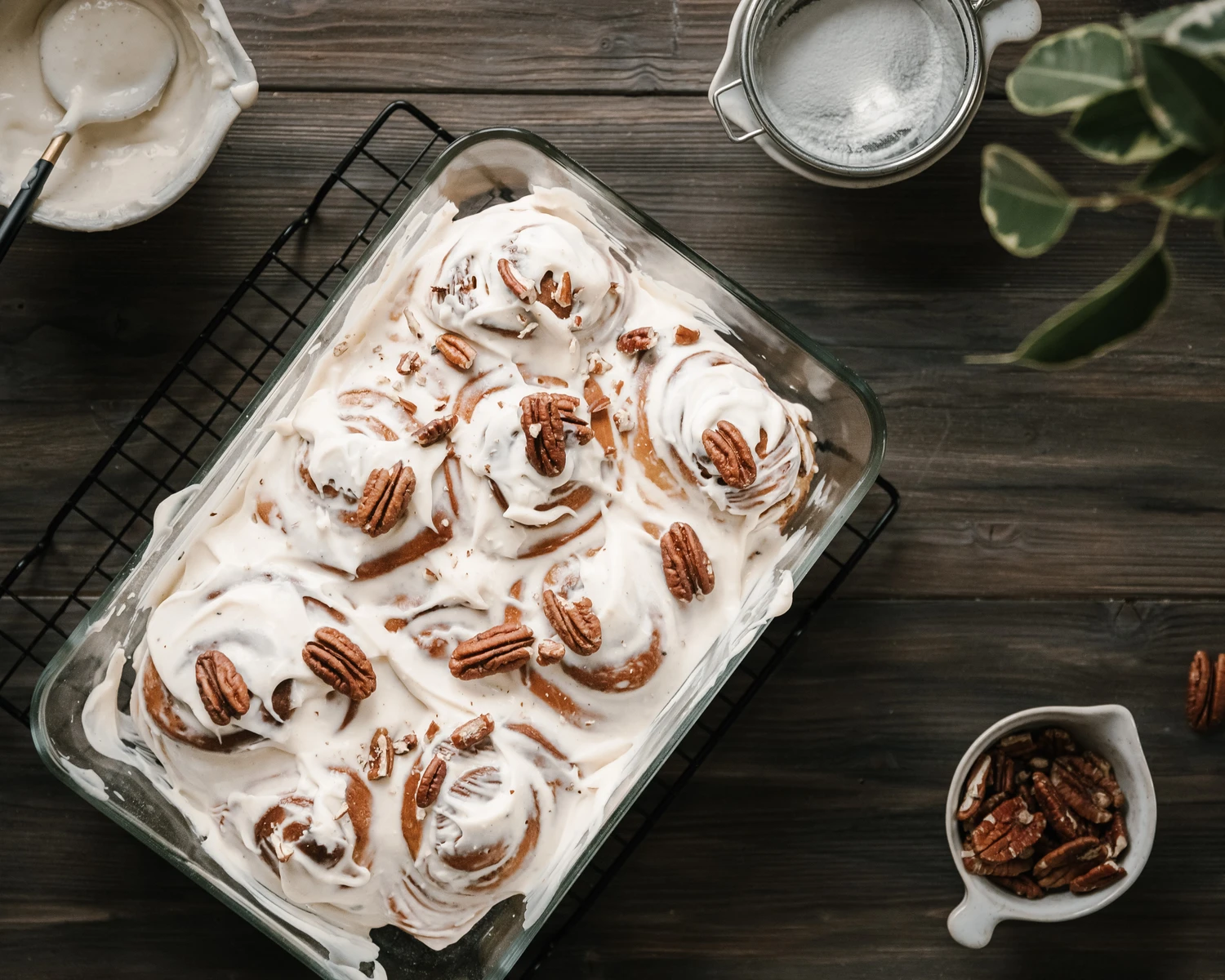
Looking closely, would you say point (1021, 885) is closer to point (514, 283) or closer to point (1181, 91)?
point (514, 283)

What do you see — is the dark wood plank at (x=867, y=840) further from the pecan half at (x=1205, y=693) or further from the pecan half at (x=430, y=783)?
the pecan half at (x=430, y=783)

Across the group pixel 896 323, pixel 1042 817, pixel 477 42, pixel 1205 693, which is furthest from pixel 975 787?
pixel 477 42

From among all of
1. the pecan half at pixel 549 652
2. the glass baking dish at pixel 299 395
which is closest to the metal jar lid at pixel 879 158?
the glass baking dish at pixel 299 395

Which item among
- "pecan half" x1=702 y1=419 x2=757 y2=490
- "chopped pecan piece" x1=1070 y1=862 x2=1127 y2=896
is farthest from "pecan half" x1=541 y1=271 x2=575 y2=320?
"chopped pecan piece" x1=1070 y1=862 x2=1127 y2=896

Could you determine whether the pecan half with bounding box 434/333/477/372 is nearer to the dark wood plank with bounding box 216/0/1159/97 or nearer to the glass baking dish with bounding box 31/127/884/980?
the glass baking dish with bounding box 31/127/884/980

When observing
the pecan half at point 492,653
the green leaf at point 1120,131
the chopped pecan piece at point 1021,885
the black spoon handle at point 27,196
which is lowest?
the chopped pecan piece at point 1021,885

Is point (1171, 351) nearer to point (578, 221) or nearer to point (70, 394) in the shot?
point (578, 221)

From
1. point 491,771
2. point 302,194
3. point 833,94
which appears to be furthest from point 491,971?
point 833,94
